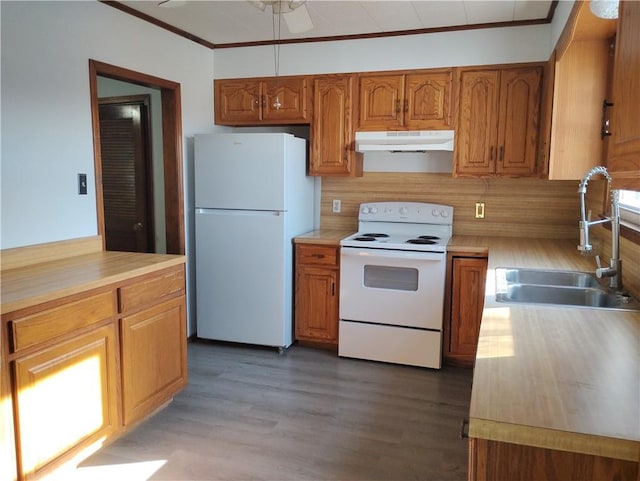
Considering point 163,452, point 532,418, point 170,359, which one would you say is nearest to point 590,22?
point 532,418

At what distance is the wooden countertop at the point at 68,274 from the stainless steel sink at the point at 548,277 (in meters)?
1.75

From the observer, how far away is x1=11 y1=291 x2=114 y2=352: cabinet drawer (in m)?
1.87

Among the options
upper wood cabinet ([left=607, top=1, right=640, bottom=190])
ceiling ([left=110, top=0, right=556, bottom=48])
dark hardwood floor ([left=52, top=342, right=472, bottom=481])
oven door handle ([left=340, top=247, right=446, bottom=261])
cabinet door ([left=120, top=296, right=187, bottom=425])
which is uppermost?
ceiling ([left=110, top=0, right=556, bottom=48])

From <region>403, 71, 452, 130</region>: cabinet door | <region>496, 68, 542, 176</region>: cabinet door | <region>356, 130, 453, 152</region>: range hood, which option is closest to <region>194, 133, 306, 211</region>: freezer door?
<region>356, 130, 453, 152</region>: range hood

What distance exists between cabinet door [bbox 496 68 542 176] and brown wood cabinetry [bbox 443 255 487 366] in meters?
0.72

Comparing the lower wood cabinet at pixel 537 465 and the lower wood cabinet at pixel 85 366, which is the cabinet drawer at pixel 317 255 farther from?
the lower wood cabinet at pixel 537 465

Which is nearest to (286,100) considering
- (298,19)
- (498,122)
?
(298,19)

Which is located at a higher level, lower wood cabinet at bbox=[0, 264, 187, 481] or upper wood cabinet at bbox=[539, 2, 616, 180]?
upper wood cabinet at bbox=[539, 2, 616, 180]

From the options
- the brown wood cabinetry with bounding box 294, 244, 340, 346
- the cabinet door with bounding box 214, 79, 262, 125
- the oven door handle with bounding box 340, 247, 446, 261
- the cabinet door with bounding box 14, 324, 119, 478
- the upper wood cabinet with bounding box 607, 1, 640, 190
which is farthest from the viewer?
the cabinet door with bounding box 214, 79, 262, 125

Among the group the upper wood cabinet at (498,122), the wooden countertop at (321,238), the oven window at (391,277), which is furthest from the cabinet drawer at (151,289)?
the upper wood cabinet at (498,122)

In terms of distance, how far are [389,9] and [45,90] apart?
206 cm

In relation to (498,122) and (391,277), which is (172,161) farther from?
(498,122)

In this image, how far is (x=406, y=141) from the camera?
3.56 m

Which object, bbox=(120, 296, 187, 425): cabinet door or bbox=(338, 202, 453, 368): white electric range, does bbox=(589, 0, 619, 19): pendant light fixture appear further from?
bbox=(120, 296, 187, 425): cabinet door
